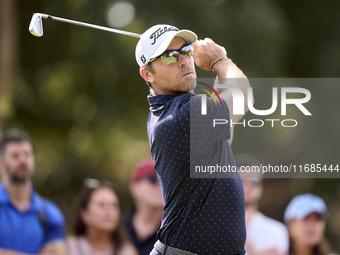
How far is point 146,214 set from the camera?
18.2ft

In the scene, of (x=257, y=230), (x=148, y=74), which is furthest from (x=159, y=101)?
(x=257, y=230)

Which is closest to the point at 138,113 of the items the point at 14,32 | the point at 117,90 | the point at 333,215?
the point at 117,90

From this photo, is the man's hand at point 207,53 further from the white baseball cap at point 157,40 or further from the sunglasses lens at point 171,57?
the sunglasses lens at point 171,57

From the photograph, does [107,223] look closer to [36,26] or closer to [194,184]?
[36,26]

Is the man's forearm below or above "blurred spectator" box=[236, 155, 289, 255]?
above

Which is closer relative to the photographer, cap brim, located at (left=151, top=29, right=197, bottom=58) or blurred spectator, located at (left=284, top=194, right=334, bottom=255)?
cap brim, located at (left=151, top=29, right=197, bottom=58)

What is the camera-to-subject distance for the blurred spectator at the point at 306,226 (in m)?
5.38

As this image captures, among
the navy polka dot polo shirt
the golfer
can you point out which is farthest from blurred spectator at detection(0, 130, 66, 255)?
the navy polka dot polo shirt

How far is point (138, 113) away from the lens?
11.8 m

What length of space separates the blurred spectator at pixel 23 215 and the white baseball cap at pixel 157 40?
9.75 feet

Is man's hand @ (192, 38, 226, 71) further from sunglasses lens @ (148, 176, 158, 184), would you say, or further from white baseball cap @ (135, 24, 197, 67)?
sunglasses lens @ (148, 176, 158, 184)

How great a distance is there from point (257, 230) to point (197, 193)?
2.63 meters

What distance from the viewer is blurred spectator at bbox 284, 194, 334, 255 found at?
5383 millimetres

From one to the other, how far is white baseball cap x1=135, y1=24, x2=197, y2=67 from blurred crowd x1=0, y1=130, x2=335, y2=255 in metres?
2.54
